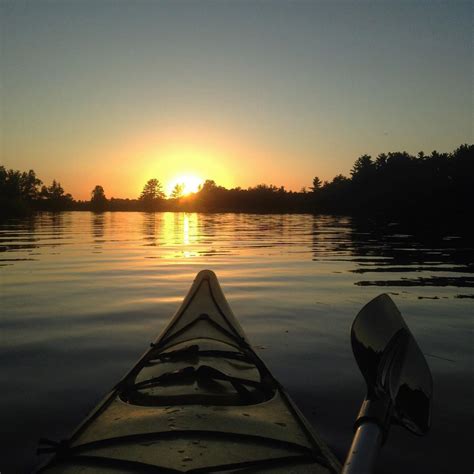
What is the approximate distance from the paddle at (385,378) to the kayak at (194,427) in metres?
0.34

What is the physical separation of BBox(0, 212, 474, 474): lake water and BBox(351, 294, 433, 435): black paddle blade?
1.43ft

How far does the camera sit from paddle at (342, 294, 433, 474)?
237cm

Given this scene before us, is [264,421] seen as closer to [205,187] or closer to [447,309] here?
[447,309]

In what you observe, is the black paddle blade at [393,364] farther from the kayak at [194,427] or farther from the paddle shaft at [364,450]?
the kayak at [194,427]

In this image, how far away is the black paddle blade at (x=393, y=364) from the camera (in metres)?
3.04

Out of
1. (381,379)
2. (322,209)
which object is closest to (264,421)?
(381,379)

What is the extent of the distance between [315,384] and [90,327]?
12.4 feet

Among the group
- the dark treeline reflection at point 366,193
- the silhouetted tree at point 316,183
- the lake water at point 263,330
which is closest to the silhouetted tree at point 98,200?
the dark treeline reflection at point 366,193

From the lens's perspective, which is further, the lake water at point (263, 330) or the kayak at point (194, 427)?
the lake water at point (263, 330)

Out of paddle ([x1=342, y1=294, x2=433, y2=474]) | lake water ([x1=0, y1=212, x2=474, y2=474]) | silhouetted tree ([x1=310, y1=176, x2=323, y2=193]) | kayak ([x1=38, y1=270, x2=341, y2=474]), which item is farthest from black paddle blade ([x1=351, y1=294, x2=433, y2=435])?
silhouetted tree ([x1=310, y1=176, x2=323, y2=193])

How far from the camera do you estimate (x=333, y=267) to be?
1362 cm

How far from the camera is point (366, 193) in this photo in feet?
334

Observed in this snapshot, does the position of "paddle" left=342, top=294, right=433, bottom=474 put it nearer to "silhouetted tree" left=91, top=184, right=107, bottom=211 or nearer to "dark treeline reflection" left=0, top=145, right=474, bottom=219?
"dark treeline reflection" left=0, top=145, right=474, bottom=219

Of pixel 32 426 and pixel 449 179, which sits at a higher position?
pixel 449 179
